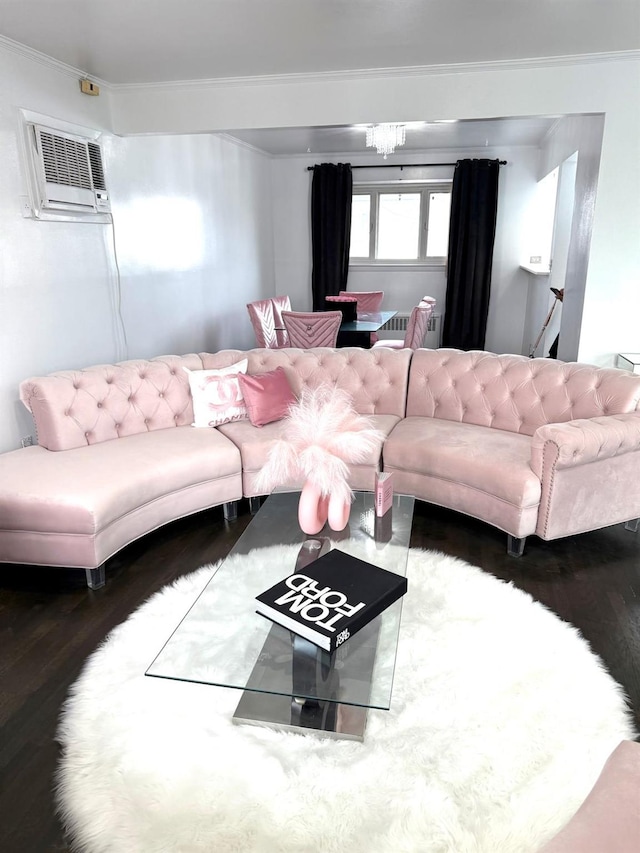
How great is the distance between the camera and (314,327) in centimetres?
488

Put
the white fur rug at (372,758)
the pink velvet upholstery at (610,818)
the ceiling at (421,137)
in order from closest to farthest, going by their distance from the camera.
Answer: the pink velvet upholstery at (610,818) < the white fur rug at (372,758) < the ceiling at (421,137)

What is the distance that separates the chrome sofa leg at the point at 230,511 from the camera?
3.38 metres

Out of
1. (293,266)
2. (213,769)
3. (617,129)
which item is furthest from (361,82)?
(293,266)

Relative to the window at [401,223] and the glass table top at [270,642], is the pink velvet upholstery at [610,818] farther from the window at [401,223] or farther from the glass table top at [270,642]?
the window at [401,223]

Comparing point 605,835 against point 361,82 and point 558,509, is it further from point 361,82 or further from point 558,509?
point 361,82

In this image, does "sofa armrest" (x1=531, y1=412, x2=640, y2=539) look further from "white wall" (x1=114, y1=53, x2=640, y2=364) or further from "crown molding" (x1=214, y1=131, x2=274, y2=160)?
"crown molding" (x1=214, y1=131, x2=274, y2=160)

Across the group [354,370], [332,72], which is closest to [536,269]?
[332,72]

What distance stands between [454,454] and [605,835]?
2156 millimetres

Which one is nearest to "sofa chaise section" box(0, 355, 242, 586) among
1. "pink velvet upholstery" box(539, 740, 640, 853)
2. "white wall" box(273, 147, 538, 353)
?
"pink velvet upholstery" box(539, 740, 640, 853)

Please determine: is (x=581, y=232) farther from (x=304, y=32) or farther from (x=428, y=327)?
(x=428, y=327)

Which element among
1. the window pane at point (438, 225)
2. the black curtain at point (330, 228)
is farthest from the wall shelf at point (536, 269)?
the black curtain at point (330, 228)

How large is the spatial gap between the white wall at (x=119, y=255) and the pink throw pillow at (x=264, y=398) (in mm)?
1305

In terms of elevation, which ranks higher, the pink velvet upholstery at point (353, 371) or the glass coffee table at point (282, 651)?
the pink velvet upholstery at point (353, 371)

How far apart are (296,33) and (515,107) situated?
1.45 m
